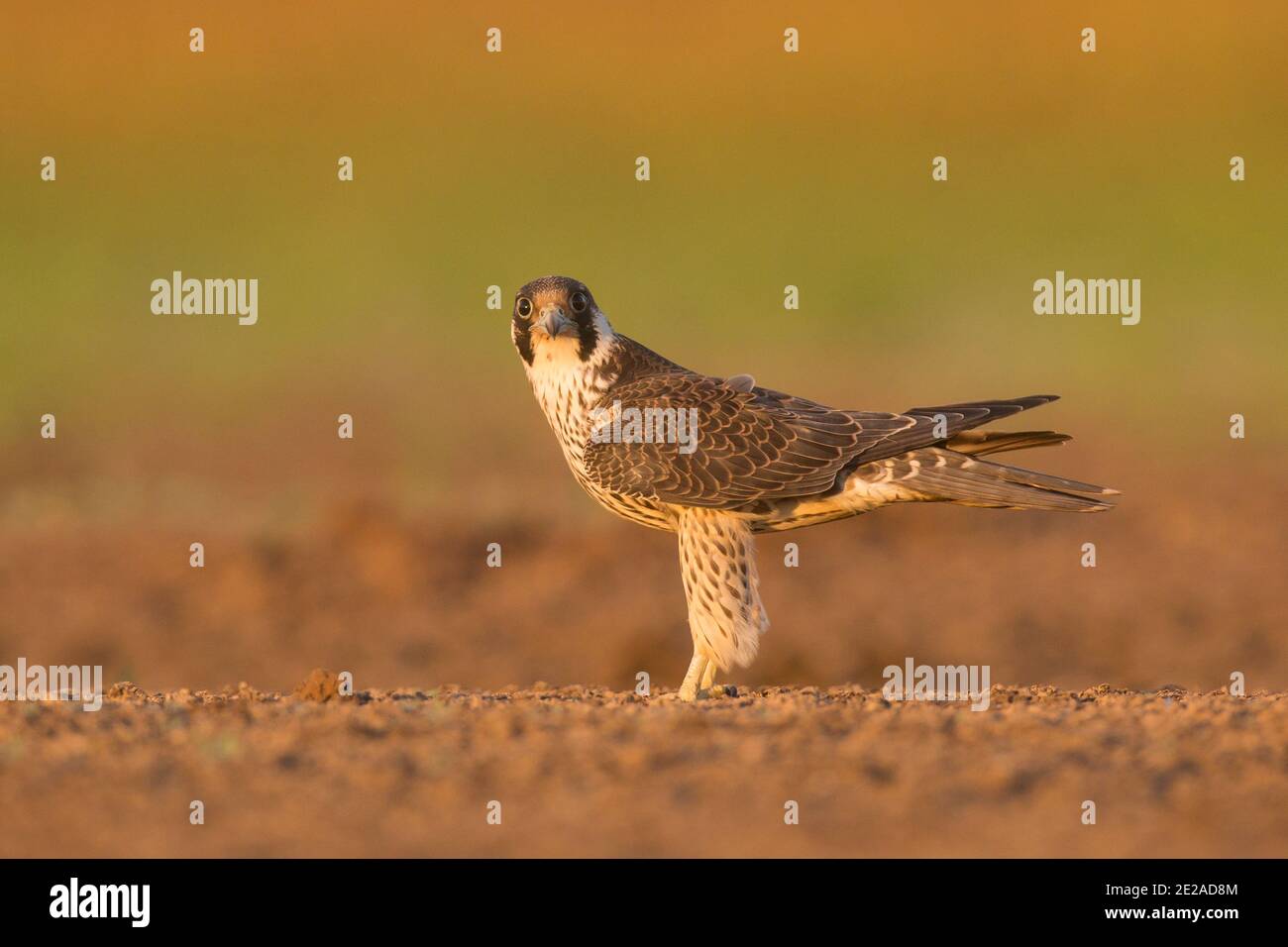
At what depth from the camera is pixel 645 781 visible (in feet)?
22.0

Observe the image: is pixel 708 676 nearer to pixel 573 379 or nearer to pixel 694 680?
pixel 694 680

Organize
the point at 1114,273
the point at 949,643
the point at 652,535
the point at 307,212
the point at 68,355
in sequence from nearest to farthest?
the point at 949,643 < the point at 652,535 < the point at 68,355 < the point at 1114,273 < the point at 307,212

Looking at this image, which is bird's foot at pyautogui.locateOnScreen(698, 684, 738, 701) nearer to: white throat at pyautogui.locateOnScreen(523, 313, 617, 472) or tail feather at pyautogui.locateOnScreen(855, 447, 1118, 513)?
tail feather at pyautogui.locateOnScreen(855, 447, 1118, 513)

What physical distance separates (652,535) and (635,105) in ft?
61.0

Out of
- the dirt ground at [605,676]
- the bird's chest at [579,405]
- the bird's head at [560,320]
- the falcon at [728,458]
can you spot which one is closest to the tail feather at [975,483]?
the falcon at [728,458]

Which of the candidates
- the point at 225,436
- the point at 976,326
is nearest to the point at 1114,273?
the point at 976,326

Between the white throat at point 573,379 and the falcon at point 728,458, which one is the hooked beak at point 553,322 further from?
the white throat at point 573,379

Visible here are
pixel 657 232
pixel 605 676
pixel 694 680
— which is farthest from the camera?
pixel 657 232

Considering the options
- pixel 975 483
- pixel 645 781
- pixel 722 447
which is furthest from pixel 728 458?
pixel 645 781

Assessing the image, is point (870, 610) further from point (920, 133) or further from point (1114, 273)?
point (920, 133)

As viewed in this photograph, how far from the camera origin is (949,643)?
14.2 metres

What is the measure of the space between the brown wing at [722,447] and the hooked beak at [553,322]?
0.40 m

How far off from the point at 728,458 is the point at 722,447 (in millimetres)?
77

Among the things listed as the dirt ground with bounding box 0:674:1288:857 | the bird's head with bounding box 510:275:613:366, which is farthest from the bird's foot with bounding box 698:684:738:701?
the bird's head with bounding box 510:275:613:366
